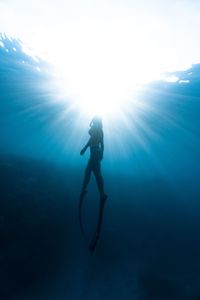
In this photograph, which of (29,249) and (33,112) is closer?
(29,249)

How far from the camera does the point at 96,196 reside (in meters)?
23.4

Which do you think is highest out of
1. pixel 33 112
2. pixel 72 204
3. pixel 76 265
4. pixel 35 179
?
pixel 33 112

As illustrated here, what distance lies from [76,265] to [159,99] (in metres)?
22.2

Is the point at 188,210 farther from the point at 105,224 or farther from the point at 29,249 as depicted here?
the point at 29,249

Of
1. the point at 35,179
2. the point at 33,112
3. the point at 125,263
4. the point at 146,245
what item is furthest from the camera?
the point at 33,112

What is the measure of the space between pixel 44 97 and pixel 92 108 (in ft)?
24.7

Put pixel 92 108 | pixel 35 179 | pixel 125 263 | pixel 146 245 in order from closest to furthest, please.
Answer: pixel 125 263, pixel 146 245, pixel 35 179, pixel 92 108

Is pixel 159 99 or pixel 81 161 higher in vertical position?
pixel 159 99

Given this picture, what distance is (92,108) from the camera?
33.8m

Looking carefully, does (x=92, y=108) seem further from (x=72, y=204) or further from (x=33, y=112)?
(x=72, y=204)

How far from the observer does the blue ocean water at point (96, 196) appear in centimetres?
1534

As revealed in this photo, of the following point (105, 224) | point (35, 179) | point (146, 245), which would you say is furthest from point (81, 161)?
point (146, 245)

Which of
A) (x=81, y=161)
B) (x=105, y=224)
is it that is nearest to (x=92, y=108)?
(x=81, y=161)

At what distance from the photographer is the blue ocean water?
15.3 meters
